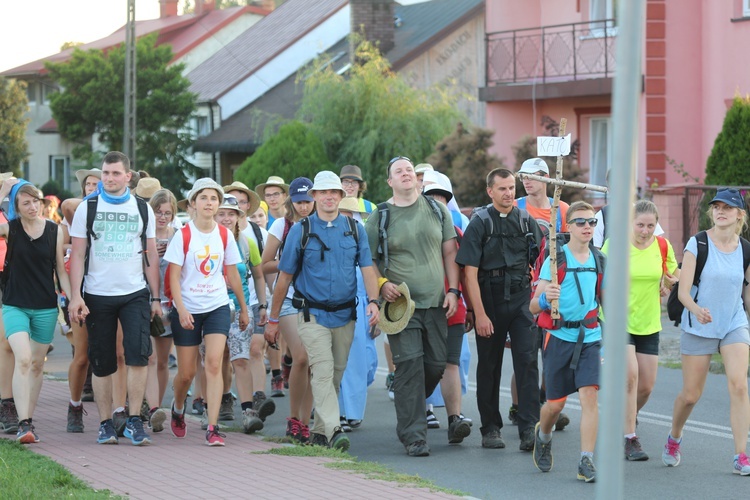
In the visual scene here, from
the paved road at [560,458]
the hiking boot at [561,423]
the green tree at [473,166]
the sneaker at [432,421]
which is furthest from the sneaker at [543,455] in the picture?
the green tree at [473,166]

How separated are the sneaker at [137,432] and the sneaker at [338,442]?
1375 mm

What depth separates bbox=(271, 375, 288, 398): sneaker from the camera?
1250 cm

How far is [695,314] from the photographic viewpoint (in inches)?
337

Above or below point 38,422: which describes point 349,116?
above

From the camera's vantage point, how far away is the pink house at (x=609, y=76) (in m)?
22.6

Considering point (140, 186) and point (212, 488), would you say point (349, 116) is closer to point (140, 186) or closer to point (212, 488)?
point (140, 186)

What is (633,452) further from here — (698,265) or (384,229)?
(384,229)

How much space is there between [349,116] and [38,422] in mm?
24881

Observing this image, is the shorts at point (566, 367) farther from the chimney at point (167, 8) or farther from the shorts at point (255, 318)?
the chimney at point (167, 8)

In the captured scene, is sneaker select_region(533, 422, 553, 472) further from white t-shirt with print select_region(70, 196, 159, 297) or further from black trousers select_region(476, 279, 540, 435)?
white t-shirt with print select_region(70, 196, 159, 297)

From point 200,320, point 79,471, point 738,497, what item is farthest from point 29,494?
point 738,497

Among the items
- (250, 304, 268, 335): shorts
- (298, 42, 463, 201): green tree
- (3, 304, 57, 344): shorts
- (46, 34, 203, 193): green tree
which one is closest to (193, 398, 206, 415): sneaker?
(250, 304, 268, 335): shorts

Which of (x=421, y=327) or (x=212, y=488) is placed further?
(x=421, y=327)

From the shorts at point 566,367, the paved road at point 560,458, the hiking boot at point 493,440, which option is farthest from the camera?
the hiking boot at point 493,440
